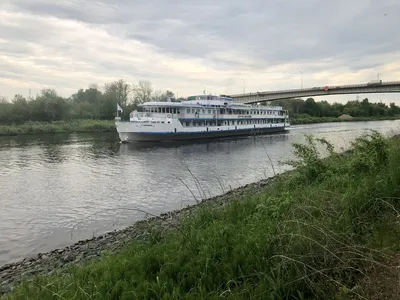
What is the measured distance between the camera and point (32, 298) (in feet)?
16.0

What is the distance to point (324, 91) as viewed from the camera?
7219 centimetres

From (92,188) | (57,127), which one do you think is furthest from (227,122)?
(92,188)

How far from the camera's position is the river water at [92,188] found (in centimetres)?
1210

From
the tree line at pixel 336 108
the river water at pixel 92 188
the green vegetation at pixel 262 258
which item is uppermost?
the tree line at pixel 336 108

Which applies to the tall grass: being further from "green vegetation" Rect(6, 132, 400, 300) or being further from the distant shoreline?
"green vegetation" Rect(6, 132, 400, 300)

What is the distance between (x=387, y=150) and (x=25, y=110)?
78247 mm

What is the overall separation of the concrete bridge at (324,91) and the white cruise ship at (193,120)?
10814mm

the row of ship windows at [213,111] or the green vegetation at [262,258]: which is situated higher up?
the row of ship windows at [213,111]

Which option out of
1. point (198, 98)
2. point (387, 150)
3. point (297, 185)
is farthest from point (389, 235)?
point (198, 98)

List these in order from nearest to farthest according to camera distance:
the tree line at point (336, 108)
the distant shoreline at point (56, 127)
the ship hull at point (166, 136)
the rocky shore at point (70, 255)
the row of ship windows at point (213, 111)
→ 1. the rocky shore at point (70, 255)
2. the ship hull at point (166, 136)
3. the row of ship windows at point (213, 111)
4. the distant shoreline at point (56, 127)
5. the tree line at point (336, 108)

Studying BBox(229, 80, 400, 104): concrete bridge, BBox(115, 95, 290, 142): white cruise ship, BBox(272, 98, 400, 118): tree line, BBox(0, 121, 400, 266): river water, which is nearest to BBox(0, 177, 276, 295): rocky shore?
BBox(0, 121, 400, 266): river water

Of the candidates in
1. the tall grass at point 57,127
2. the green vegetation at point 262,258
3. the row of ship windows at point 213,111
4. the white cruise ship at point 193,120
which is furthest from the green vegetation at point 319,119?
the green vegetation at point 262,258

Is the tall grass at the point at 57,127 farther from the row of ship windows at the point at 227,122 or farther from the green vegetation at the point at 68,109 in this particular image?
the row of ship windows at the point at 227,122

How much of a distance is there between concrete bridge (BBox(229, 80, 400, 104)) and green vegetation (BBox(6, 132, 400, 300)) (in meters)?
66.9
